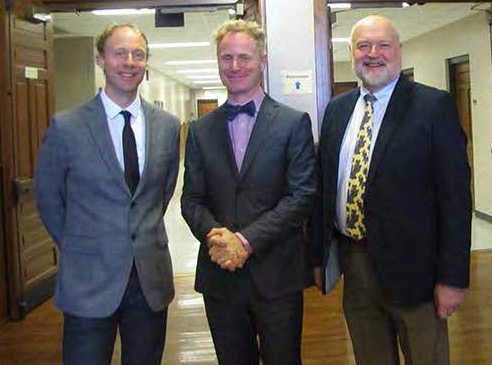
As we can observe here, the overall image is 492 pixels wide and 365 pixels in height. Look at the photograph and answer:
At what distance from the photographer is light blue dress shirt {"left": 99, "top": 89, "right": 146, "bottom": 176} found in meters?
1.78

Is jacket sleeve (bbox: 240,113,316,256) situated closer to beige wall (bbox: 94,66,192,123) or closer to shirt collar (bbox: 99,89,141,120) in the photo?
Answer: shirt collar (bbox: 99,89,141,120)

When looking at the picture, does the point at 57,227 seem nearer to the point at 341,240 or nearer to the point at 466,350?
the point at 341,240

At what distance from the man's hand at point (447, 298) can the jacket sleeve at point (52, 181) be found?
1.22m

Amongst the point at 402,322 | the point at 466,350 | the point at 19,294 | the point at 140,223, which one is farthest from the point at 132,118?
the point at 19,294

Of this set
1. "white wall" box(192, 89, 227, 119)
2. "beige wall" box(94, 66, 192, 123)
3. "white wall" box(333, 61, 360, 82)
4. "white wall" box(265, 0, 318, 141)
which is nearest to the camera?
"white wall" box(265, 0, 318, 141)

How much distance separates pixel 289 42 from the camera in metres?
3.61

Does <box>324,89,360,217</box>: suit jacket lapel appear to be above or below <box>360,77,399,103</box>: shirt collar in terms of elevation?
below

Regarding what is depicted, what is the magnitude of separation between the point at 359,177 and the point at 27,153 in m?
2.84

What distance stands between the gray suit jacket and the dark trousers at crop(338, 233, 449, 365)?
26.9 inches

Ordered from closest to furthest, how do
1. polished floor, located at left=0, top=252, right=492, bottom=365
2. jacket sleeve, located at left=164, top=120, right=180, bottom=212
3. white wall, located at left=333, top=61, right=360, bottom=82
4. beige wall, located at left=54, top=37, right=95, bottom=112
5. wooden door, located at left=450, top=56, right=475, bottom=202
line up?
1. jacket sleeve, located at left=164, top=120, right=180, bottom=212
2. polished floor, located at left=0, top=252, right=492, bottom=365
3. wooden door, located at left=450, top=56, right=475, bottom=202
4. beige wall, located at left=54, top=37, right=95, bottom=112
5. white wall, located at left=333, top=61, right=360, bottom=82

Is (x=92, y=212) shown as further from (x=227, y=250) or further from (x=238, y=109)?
(x=238, y=109)

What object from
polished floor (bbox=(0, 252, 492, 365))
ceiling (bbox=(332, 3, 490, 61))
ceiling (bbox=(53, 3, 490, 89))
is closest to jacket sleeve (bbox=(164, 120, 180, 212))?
polished floor (bbox=(0, 252, 492, 365))

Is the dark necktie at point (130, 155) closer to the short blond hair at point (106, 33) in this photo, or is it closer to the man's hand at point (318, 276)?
the short blond hair at point (106, 33)

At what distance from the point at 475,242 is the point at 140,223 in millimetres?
4751
